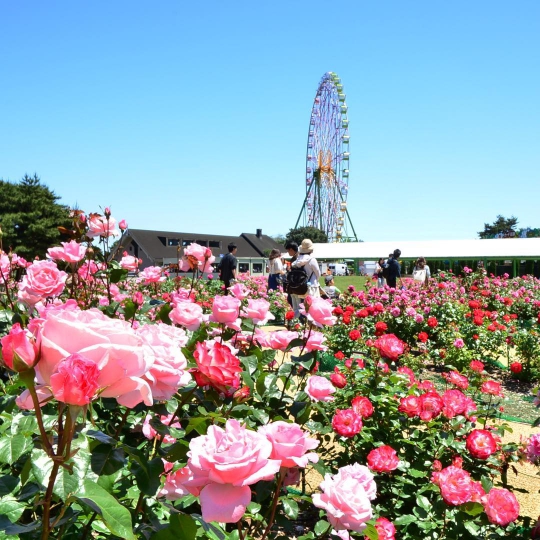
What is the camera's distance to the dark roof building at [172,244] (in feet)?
134

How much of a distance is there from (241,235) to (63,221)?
74.3ft

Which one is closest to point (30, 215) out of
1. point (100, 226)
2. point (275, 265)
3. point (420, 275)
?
point (275, 265)

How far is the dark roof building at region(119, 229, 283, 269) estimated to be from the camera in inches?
1613

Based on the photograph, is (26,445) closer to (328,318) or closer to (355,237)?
(328,318)

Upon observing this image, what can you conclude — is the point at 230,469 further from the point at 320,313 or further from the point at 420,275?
the point at 420,275

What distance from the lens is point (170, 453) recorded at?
1038mm

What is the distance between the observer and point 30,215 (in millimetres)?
32344

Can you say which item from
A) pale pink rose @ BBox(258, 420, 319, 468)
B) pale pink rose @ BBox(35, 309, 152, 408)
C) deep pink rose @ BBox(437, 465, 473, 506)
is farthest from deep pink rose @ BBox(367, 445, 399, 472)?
pale pink rose @ BBox(35, 309, 152, 408)

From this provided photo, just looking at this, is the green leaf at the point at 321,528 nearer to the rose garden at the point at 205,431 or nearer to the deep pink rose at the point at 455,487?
the rose garden at the point at 205,431

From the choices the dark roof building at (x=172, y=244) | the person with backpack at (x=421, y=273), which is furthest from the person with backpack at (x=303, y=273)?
the dark roof building at (x=172, y=244)

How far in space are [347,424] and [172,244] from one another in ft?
144

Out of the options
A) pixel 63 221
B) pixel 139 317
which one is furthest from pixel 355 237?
pixel 139 317

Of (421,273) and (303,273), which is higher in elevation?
(303,273)

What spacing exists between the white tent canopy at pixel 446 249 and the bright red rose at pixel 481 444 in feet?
62.8
